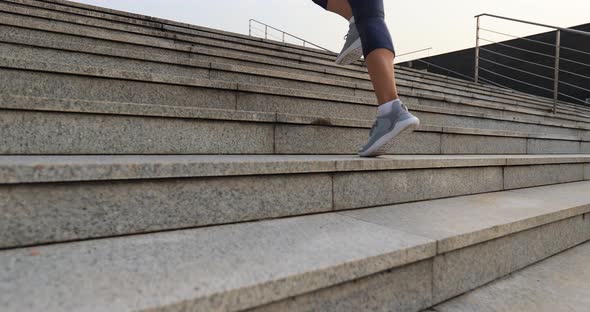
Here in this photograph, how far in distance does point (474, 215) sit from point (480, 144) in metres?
1.49

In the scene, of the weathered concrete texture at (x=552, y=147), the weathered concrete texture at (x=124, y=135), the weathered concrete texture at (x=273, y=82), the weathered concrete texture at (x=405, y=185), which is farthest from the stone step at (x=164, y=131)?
the weathered concrete texture at (x=552, y=147)

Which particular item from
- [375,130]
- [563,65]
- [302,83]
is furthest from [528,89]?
[375,130]

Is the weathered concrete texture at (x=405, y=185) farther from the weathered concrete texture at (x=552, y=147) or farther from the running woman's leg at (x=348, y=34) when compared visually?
the weathered concrete texture at (x=552, y=147)

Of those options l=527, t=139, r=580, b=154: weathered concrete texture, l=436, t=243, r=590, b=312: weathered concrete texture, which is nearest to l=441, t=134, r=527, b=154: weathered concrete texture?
l=527, t=139, r=580, b=154: weathered concrete texture

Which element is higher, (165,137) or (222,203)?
(165,137)

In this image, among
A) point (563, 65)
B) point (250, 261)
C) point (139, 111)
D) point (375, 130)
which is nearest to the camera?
point (250, 261)

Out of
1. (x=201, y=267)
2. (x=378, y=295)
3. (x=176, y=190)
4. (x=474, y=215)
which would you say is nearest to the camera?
(x=201, y=267)

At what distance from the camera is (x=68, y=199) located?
0.92 m

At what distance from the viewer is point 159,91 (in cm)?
180

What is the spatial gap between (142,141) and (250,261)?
2.63 feet

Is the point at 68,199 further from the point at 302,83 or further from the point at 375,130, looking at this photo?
the point at 302,83

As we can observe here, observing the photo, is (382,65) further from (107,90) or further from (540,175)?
(540,175)

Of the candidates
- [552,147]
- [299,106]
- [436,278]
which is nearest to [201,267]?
[436,278]

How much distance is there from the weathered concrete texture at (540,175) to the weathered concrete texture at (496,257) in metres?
0.44
